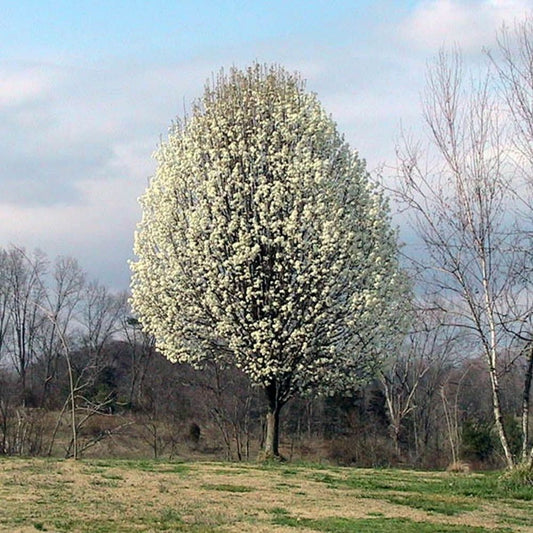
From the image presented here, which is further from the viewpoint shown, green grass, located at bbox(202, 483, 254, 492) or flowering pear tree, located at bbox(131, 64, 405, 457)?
flowering pear tree, located at bbox(131, 64, 405, 457)

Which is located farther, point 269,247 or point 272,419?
point 272,419

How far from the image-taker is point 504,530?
9133 mm

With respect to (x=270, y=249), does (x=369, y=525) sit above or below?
below

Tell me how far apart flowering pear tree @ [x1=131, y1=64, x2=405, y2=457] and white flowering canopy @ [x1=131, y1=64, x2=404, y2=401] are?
0.11ft

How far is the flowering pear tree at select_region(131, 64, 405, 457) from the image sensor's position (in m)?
17.9

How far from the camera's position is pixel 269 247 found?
1809cm

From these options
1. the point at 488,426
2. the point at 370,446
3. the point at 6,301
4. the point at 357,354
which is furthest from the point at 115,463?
Result: the point at 6,301

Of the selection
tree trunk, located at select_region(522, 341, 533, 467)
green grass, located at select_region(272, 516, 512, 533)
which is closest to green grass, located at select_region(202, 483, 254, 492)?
green grass, located at select_region(272, 516, 512, 533)

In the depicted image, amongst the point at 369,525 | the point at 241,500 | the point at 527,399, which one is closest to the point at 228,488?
the point at 241,500

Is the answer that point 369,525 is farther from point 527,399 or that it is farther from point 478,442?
point 478,442

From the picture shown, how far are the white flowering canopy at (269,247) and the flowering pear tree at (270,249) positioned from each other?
0.11 ft

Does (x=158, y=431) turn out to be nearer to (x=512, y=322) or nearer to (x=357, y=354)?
(x=357, y=354)

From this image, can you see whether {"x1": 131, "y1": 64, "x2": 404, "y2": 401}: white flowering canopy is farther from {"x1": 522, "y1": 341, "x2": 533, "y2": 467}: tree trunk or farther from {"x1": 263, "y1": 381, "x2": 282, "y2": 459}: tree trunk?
{"x1": 522, "y1": 341, "x2": 533, "y2": 467}: tree trunk

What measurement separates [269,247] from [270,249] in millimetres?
82
